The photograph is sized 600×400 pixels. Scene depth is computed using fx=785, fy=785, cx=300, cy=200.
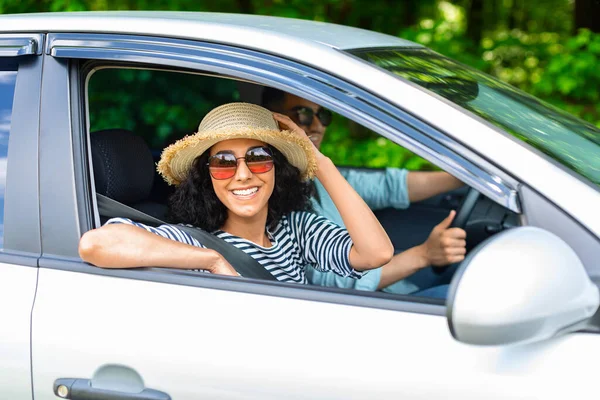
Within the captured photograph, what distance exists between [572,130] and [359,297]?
981 mm

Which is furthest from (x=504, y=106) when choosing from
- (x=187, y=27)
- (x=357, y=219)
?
(x=187, y=27)

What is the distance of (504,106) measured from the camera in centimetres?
212

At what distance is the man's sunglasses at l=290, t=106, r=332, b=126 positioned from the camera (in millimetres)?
3067

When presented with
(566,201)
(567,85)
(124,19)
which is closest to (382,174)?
(124,19)

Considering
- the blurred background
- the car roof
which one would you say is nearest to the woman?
the car roof

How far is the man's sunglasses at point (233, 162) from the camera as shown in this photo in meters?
2.23

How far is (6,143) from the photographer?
198 cm

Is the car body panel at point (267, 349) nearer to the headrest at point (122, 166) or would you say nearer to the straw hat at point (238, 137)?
the headrest at point (122, 166)

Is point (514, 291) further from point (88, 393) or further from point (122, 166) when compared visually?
point (122, 166)

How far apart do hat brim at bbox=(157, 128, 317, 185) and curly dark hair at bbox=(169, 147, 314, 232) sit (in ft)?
0.08

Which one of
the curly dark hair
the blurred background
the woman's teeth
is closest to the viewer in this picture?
the woman's teeth

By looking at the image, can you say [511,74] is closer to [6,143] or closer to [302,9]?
[302,9]

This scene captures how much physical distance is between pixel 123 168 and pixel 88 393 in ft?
2.77

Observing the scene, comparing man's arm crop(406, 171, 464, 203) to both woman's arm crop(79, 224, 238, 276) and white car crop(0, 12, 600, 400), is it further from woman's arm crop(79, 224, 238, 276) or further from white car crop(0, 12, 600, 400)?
woman's arm crop(79, 224, 238, 276)
